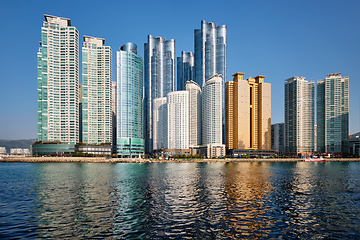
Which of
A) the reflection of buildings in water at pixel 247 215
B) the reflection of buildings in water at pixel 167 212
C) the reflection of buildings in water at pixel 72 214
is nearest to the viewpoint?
the reflection of buildings in water at pixel 72 214

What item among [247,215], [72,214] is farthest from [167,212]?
[72,214]

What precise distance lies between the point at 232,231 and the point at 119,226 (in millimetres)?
14220

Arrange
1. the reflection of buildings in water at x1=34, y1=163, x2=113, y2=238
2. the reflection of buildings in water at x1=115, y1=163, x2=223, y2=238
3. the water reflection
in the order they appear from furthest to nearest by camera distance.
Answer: the reflection of buildings in water at x1=115, y1=163, x2=223, y2=238
the reflection of buildings in water at x1=34, y1=163, x2=113, y2=238
the water reflection

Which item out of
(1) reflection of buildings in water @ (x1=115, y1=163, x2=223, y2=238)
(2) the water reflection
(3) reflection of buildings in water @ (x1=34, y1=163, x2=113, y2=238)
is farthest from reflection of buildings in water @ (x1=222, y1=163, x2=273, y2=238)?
(3) reflection of buildings in water @ (x1=34, y1=163, x2=113, y2=238)

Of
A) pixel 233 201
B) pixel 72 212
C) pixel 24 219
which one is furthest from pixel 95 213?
pixel 233 201

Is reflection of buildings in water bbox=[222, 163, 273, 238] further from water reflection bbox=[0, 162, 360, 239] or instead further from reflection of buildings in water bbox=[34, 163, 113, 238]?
reflection of buildings in water bbox=[34, 163, 113, 238]

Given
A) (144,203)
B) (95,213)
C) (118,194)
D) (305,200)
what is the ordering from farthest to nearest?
1. (118,194)
2. (305,200)
3. (144,203)
4. (95,213)

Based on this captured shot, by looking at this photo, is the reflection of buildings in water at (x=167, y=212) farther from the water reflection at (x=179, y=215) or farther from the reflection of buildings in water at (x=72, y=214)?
the reflection of buildings in water at (x=72, y=214)

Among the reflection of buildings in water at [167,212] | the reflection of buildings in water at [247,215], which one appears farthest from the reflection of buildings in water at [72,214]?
the reflection of buildings in water at [247,215]

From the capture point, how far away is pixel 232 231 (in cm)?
2994

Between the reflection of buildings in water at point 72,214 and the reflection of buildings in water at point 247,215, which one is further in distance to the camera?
the reflection of buildings in water at point 247,215

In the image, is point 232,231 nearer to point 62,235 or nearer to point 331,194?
point 62,235

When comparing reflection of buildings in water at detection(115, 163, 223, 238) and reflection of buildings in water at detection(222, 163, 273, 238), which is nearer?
reflection of buildings in water at detection(222, 163, 273, 238)

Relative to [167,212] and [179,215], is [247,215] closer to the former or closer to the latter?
[179,215]
